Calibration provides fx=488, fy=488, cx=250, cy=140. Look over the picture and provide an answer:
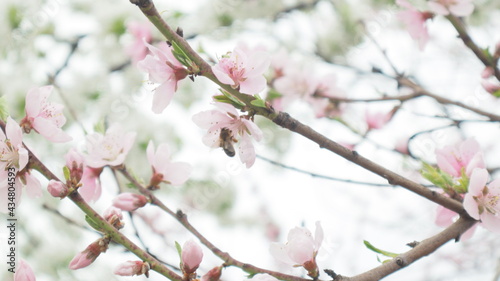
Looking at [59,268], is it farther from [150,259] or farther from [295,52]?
[150,259]

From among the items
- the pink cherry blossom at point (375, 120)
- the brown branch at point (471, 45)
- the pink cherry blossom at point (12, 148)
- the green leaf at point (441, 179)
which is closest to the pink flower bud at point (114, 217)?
the pink cherry blossom at point (12, 148)

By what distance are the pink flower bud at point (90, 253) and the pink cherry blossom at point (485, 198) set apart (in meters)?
0.51

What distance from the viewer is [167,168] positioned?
34.4 inches

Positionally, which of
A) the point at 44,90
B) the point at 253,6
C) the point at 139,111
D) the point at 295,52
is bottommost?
the point at 44,90

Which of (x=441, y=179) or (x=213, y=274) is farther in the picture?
(x=441, y=179)

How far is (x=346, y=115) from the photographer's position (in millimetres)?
1556

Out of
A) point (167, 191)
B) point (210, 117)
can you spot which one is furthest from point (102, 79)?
point (210, 117)

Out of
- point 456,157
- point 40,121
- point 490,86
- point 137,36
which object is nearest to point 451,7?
point 490,86

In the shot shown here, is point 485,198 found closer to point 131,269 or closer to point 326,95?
point 131,269

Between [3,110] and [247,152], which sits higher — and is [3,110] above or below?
below

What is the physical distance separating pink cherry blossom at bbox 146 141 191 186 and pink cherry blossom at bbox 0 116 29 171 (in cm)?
25

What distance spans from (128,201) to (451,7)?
0.74 metres

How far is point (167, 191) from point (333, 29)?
1220 millimetres

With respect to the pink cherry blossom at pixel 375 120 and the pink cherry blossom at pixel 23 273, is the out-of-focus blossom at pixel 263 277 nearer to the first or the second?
the pink cherry blossom at pixel 23 273
